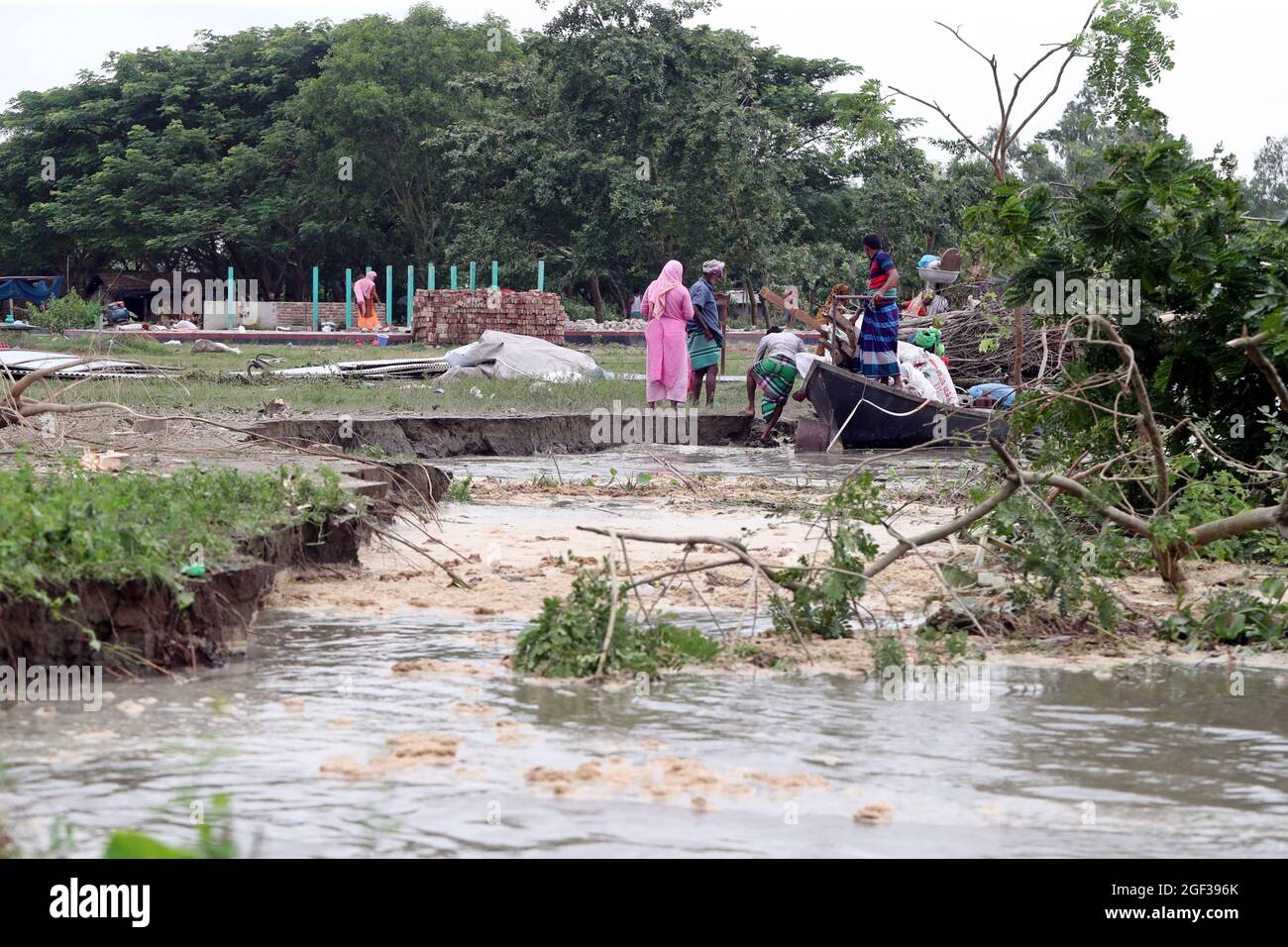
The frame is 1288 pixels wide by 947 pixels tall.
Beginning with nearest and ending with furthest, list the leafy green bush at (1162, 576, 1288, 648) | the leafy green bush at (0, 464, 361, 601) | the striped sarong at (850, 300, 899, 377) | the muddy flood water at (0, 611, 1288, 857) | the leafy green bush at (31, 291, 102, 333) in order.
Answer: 1. the muddy flood water at (0, 611, 1288, 857)
2. the leafy green bush at (0, 464, 361, 601)
3. the leafy green bush at (1162, 576, 1288, 648)
4. the striped sarong at (850, 300, 899, 377)
5. the leafy green bush at (31, 291, 102, 333)

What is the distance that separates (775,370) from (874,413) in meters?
1.38

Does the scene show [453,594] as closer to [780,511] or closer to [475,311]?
[780,511]

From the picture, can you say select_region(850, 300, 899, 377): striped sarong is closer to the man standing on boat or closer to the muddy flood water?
the man standing on boat

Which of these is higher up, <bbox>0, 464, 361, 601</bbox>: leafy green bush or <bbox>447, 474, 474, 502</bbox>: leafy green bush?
<bbox>0, 464, 361, 601</bbox>: leafy green bush

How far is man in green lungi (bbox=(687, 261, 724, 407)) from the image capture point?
1602 cm

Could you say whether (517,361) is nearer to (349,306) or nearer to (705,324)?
(705,324)

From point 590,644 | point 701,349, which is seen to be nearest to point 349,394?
point 701,349

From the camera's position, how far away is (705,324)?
16078mm

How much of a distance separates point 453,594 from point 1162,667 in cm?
294

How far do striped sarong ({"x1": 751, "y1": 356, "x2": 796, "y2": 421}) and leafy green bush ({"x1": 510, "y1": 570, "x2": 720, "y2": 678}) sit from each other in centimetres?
973

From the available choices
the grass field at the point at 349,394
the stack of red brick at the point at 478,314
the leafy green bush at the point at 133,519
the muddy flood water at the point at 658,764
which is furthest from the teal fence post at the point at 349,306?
the muddy flood water at the point at 658,764

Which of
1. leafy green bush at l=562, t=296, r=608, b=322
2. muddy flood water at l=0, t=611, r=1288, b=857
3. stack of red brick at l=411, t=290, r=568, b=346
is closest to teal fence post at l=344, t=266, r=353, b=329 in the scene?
leafy green bush at l=562, t=296, r=608, b=322

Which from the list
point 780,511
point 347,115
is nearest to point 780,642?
point 780,511

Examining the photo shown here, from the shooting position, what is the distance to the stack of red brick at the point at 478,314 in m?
26.9
